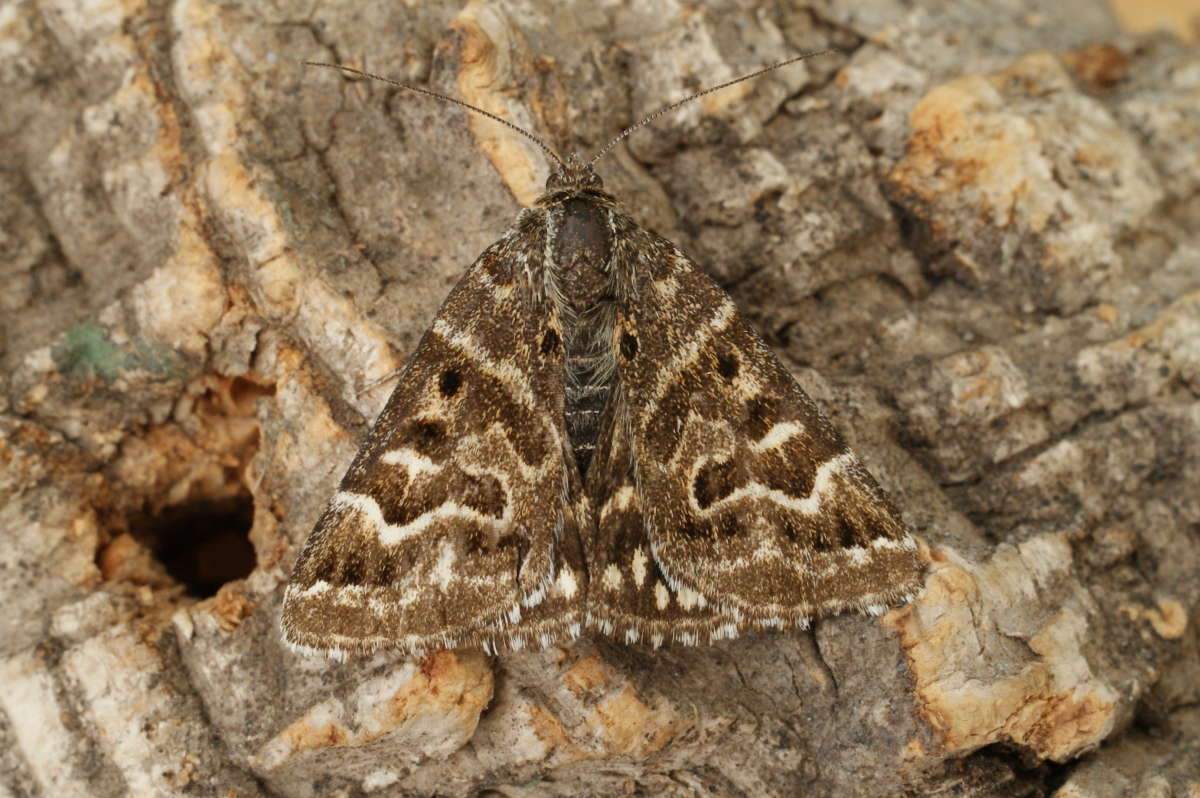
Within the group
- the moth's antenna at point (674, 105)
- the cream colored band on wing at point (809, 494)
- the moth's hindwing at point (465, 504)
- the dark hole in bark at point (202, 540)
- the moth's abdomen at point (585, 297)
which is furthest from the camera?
the dark hole in bark at point (202, 540)

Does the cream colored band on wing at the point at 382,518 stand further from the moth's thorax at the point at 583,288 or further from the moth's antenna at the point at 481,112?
the moth's antenna at the point at 481,112

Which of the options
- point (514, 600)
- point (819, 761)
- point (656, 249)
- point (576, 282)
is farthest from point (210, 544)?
point (819, 761)

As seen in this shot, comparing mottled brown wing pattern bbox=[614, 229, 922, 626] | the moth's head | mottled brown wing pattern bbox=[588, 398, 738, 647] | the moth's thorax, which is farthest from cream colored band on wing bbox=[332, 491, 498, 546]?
the moth's head

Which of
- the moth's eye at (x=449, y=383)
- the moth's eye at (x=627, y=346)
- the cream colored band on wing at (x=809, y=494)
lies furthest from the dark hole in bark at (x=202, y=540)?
the cream colored band on wing at (x=809, y=494)

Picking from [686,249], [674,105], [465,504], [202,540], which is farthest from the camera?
[202,540]

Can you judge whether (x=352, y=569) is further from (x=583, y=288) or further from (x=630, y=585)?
(x=583, y=288)

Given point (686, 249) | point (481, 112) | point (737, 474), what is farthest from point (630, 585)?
point (481, 112)

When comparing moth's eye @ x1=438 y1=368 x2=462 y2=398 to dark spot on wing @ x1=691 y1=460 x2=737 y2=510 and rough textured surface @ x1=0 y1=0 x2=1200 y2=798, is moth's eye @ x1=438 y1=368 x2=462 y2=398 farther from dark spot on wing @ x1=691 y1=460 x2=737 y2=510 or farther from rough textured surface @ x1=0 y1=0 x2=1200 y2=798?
Answer: dark spot on wing @ x1=691 y1=460 x2=737 y2=510
